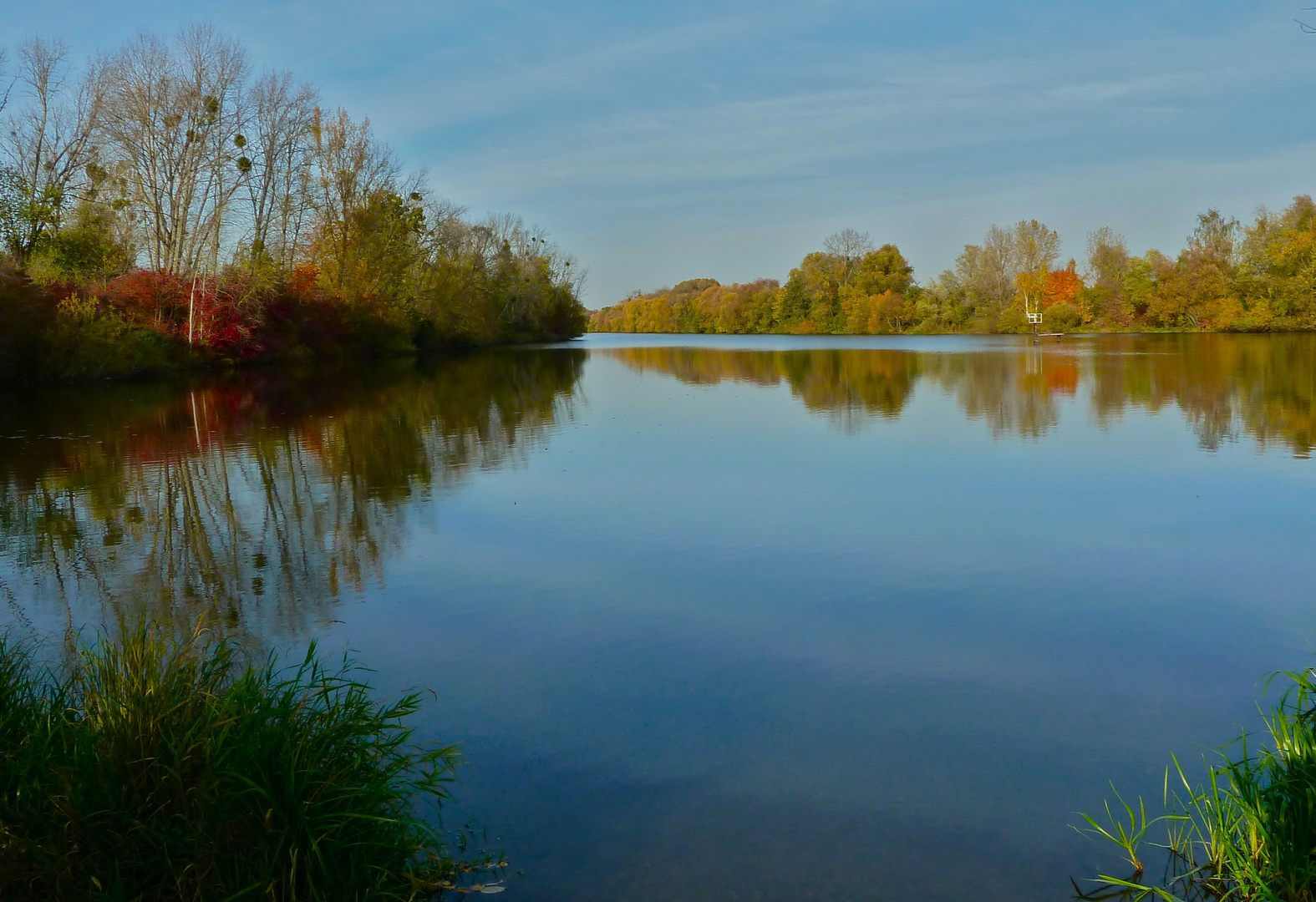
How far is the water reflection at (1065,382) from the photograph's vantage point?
598 inches

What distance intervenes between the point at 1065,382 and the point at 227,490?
1938 cm

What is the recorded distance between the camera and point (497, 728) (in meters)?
4.38

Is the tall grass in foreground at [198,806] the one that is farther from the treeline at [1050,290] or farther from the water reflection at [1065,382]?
the treeline at [1050,290]

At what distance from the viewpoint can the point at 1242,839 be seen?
3045mm

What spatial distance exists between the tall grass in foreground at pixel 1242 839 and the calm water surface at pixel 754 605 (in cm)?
18

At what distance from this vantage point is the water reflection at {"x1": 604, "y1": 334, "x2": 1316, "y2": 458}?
15.2 m

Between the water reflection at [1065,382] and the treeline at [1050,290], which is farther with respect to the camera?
the treeline at [1050,290]

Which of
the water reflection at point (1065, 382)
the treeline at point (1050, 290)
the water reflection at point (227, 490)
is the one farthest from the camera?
the treeline at point (1050, 290)

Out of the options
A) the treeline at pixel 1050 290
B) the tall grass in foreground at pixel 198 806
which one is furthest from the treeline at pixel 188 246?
the treeline at pixel 1050 290

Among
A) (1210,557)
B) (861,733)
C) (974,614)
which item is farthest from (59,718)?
(1210,557)

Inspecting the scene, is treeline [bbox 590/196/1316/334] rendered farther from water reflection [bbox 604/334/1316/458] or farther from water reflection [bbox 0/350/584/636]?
water reflection [bbox 0/350/584/636]

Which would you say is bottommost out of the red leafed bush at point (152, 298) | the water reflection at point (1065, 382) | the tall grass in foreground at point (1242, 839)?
the tall grass in foreground at point (1242, 839)

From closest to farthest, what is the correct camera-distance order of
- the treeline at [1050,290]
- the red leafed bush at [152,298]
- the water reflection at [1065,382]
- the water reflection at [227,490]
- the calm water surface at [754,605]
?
the calm water surface at [754,605]
the water reflection at [227,490]
the water reflection at [1065,382]
the red leafed bush at [152,298]
the treeline at [1050,290]

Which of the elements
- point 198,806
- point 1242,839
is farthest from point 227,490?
point 1242,839
